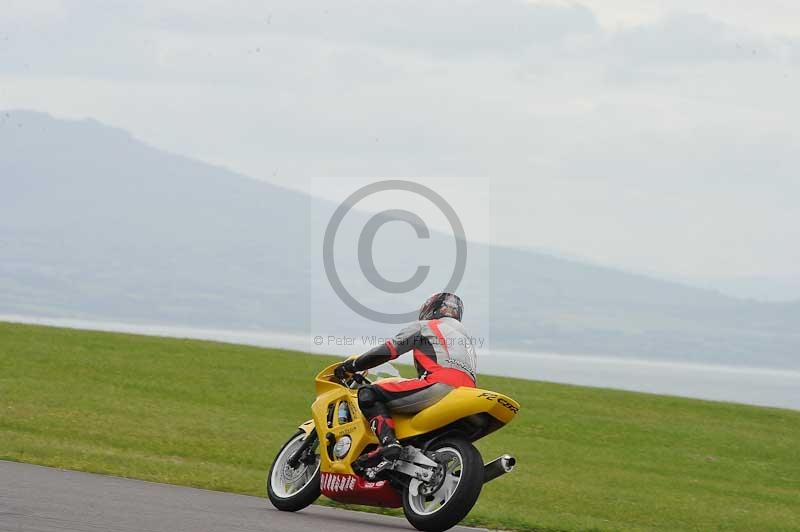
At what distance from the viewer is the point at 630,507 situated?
57.5 feet

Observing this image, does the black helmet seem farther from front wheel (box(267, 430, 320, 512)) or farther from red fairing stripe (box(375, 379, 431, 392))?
front wheel (box(267, 430, 320, 512))

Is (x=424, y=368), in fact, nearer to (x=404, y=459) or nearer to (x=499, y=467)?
(x=404, y=459)

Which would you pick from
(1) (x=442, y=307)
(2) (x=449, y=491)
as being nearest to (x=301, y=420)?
(1) (x=442, y=307)

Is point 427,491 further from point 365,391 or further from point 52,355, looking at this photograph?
point 52,355

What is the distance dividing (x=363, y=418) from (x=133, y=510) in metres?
2.53

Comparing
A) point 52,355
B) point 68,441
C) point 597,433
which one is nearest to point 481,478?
point 68,441

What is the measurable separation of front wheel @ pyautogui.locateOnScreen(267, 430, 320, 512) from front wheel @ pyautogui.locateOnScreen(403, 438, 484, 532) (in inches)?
56.1

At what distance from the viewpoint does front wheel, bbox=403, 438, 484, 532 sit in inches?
436

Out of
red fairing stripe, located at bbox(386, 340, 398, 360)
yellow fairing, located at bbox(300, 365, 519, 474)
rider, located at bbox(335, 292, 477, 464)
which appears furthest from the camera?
red fairing stripe, located at bbox(386, 340, 398, 360)

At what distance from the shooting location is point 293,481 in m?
13.1

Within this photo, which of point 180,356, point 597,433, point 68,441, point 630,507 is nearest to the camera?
point 630,507

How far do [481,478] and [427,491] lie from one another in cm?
67

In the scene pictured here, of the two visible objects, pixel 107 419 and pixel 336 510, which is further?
pixel 107 419

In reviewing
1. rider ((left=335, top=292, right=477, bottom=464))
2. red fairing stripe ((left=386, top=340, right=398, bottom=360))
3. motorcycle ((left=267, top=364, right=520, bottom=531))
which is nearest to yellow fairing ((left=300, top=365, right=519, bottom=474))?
motorcycle ((left=267, top=364, right=520, bottom=531))
